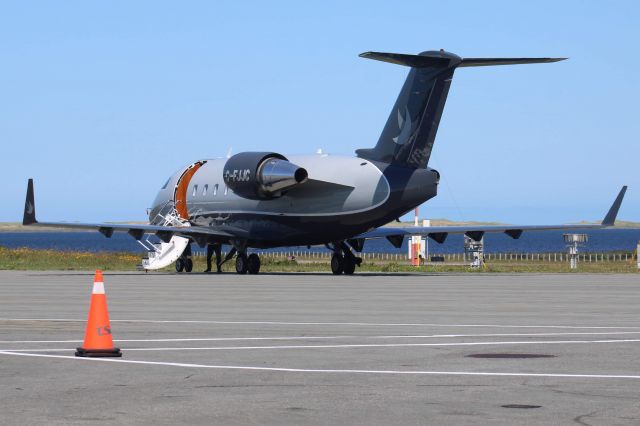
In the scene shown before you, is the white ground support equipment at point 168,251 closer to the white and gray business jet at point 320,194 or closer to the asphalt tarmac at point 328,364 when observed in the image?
the white and gray business jet at point 320,194

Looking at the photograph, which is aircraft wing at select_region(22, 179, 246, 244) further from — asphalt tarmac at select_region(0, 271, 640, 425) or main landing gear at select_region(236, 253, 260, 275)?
asphalt tarmac at select_region(0, 271, 640, 425)

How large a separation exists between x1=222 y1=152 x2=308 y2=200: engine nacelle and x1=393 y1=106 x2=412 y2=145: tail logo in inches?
163

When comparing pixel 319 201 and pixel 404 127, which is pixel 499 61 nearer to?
pixel 404 127

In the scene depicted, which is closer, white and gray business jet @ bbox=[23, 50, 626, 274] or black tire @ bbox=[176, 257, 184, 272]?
white and gray business jet @ bbox=[23, 50, 626, 274]

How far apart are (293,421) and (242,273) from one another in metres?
43.8

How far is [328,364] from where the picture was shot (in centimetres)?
1444

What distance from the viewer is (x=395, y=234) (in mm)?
54750

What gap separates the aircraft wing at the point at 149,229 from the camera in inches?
2002

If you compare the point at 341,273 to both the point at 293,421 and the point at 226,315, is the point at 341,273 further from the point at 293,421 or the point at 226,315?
the point at 293,421

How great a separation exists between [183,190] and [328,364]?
1733 inches

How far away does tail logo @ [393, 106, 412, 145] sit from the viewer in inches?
1861

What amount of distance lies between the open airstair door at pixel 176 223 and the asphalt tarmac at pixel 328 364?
28943mm

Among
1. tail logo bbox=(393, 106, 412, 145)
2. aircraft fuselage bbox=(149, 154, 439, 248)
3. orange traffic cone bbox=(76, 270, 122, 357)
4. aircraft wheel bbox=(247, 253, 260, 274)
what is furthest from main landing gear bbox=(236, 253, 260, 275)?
orange traffic cone bbox=(76, 270, 122, 357)

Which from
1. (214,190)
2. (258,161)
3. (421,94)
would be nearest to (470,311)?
(421,94)
